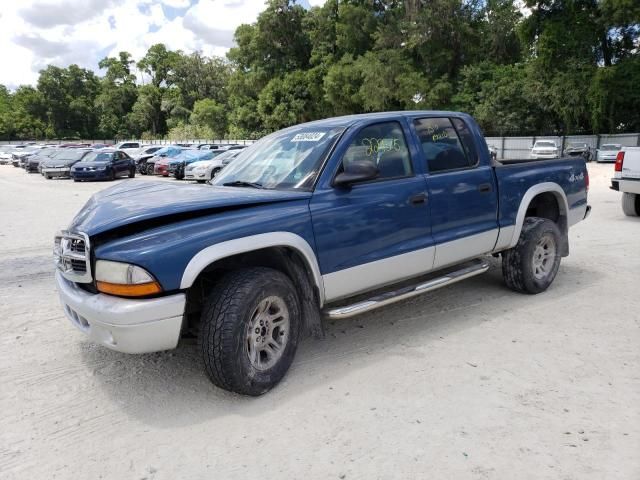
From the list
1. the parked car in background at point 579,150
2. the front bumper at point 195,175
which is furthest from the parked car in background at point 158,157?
the parked car in background at point 579,150

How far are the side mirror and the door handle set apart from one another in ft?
2.11

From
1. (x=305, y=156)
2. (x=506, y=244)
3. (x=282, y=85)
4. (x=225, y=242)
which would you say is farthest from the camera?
(x=282, y=85)

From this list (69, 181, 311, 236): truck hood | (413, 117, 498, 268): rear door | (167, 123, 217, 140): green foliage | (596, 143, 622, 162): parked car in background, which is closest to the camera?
(69, 181, 311, 236): truck hood

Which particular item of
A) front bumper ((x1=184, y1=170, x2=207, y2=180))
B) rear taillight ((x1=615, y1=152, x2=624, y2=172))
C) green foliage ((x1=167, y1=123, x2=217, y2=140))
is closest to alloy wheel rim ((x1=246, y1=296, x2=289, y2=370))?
rear taillight ((x1=615, y1=152, x2=624, y2=172))

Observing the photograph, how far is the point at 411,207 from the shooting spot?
443 centimetres

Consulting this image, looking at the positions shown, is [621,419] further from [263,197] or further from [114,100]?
[114,100]

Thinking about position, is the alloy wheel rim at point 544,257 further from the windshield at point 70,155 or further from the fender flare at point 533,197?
the windshield at point 70,155

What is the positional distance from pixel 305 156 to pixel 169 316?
1.70m

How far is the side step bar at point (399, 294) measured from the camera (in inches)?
156

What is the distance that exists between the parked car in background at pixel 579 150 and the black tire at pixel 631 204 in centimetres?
2383

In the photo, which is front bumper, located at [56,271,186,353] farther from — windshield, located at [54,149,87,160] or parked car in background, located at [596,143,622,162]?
parked car in background, located at [596,143,622,162]

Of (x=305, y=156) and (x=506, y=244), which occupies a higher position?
(x=305, y=156)

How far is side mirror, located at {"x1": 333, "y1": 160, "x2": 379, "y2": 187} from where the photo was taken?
152 inches

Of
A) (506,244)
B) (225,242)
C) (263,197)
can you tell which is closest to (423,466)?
(225,242)
